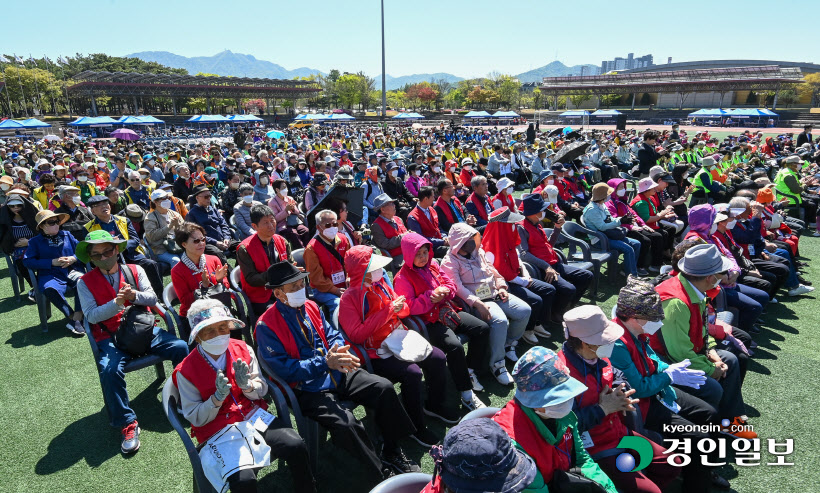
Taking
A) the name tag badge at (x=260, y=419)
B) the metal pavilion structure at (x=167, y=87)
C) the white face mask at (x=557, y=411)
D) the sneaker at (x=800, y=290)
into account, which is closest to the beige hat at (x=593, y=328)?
the white face mask at (x=557, y=411)

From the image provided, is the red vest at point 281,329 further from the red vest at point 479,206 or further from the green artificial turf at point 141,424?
the red vest at point 479,206

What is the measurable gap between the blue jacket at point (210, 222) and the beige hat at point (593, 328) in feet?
17.5

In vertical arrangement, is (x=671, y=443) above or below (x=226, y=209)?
below

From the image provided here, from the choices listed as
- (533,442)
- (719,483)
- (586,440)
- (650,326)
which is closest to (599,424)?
(586,440)

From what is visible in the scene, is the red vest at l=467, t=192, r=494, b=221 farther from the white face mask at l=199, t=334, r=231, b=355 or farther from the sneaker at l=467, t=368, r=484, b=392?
the white face mask at l=199, t=334, r=231, b=355

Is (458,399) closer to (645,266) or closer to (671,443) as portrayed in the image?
(671,443)

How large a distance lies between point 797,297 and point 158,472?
8339 mm

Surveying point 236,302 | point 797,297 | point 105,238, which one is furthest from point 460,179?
point 105,238

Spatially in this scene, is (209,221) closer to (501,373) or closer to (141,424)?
(141,424)

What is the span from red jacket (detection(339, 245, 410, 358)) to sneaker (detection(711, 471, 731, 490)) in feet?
8.63

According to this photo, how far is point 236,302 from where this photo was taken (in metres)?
4.70

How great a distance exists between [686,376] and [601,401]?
97cm

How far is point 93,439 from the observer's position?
376 centimetres

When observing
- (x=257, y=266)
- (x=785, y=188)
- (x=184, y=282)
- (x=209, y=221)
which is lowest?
(x=184, y=282)
